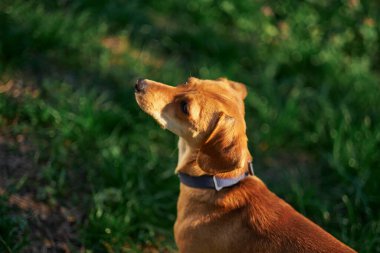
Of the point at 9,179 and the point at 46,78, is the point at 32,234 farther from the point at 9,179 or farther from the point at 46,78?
the point at 46,78

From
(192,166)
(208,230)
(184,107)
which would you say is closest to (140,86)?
(184,107)

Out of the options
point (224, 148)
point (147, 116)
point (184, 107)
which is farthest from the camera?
point (147, 116)

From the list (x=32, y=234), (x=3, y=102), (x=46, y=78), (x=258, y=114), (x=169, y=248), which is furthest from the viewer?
(x=258, y=114)

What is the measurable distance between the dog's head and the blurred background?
36.7 inches

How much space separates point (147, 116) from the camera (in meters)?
4.21

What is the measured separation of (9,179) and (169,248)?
4.24 feet

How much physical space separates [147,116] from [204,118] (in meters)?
1.50

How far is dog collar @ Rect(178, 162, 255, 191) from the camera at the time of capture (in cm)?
284

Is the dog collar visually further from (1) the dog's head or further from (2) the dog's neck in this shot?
(1) the dog's head

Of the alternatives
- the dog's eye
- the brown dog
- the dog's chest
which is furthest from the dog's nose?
the dog's chest

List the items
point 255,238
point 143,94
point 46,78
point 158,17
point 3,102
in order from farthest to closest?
point 158,17
point 46,78
point 3,102
point 143,94
point 255,238

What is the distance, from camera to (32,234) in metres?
3.28

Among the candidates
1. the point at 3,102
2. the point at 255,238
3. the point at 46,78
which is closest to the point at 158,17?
the point at 46,78

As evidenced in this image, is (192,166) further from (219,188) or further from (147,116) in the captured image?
(147,116)
